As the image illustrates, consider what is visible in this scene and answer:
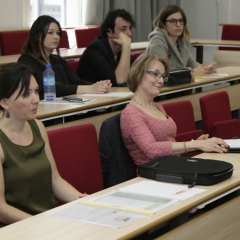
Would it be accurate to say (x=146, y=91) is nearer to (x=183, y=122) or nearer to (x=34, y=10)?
(x=183, y=122)

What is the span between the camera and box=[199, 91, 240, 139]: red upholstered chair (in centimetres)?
396

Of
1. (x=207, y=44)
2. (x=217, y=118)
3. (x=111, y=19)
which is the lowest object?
(x=217, y=118)

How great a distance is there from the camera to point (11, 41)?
6816 millimetres

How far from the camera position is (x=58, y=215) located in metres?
2.10

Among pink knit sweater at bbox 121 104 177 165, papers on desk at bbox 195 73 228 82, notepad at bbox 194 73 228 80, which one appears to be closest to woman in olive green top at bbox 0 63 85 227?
pink knit sweater at bbox 121 104 177 165

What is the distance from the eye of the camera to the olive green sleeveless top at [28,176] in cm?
245

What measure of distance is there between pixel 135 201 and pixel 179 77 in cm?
275

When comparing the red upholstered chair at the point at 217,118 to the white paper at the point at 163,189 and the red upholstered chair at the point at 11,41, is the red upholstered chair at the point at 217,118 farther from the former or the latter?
the red upholstered chair at the point at 11,41

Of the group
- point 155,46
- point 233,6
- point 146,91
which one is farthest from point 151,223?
point 233,6

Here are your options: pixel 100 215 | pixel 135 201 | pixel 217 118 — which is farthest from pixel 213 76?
pixel 100 215

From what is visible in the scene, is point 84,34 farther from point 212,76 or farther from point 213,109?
point 213,109

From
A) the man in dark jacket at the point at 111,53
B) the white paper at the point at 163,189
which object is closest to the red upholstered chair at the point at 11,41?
the man in dark jacket at the point at 111,53

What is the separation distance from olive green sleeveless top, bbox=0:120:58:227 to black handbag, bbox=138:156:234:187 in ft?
1.41

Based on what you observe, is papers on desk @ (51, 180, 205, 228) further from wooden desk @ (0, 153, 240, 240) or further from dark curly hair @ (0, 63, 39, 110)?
dark curly hair @ (0, 63, 39, 110)
